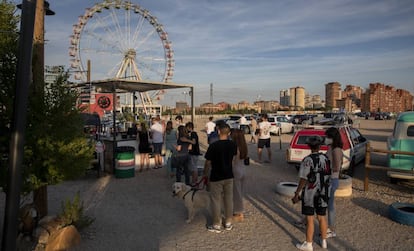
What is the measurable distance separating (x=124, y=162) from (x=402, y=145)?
7008 mm

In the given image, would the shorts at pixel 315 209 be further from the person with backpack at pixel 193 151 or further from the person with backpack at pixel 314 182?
the person with backpack at pixel 193 151

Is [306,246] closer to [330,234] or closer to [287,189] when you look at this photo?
[330,234]

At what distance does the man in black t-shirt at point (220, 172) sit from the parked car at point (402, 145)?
13.8 ft

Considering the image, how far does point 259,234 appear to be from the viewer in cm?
489

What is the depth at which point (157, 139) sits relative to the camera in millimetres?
9750

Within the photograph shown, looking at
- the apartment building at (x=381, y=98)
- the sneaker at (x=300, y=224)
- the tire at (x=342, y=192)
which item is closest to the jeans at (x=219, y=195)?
the sneaker at (x=300, y=224)

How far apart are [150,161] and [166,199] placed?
11.5 feet

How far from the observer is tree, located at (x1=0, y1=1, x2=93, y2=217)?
4.01 metres

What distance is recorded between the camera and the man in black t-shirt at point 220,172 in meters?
4.89

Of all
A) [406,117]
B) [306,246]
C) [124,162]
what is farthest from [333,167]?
[124,162]

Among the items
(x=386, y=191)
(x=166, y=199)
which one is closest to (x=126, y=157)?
(x=166, y=199)

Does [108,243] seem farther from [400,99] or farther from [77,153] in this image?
[400,99]

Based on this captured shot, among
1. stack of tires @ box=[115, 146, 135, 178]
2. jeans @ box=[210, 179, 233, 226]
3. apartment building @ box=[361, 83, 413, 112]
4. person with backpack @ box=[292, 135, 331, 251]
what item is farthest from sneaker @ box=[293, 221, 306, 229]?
apartment building @ box=[361, 83, 413, 112]

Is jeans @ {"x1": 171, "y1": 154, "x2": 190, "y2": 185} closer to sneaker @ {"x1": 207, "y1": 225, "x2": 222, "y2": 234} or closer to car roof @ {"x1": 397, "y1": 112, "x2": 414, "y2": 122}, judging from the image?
sneaker @ {"x1": 207, "y1": 225, "x2": 222, "y2": 234}
